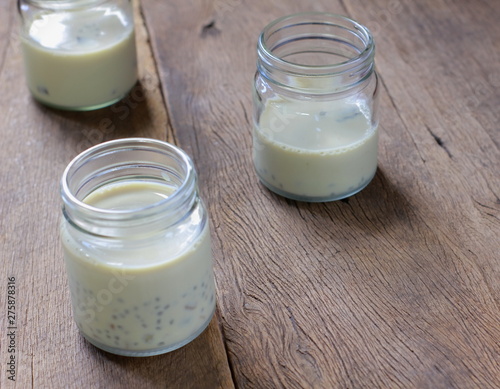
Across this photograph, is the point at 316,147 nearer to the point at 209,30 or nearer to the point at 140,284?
the point at 140,284

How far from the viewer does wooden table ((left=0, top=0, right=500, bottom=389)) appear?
96 cm

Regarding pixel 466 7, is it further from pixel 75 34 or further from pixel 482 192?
pixel 75 34

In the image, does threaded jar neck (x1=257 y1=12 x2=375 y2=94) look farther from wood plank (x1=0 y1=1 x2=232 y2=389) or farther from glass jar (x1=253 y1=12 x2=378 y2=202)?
wood plank (x1=0 y1=1 x2=232 y2=389)

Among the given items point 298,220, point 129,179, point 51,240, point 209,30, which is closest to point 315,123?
point 298,220

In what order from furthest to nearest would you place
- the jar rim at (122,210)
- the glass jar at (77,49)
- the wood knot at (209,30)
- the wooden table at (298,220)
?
the wood knot at (209,30)
the glass jar at (77,49)
the wooden table at (298,220)
the jar rim at (122,210)

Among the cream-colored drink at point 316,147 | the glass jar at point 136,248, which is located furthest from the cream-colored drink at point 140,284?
the cream-colored drink at point 316,147

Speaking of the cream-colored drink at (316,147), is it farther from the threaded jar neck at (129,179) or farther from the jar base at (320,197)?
the threaded jar neck at (129,179)

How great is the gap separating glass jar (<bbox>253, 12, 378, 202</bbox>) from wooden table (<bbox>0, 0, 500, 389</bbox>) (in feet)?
0.11

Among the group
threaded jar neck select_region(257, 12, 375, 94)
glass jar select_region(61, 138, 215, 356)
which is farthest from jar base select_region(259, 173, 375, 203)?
glass jar select_region(61, 138, 215, 356)

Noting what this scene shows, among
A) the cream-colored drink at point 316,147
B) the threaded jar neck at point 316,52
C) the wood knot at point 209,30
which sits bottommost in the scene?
the wood knot at point 209,30

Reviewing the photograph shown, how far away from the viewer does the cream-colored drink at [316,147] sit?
1195mm

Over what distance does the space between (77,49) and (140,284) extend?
65 cm

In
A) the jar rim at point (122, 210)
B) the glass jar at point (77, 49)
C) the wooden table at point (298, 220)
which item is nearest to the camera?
the jar rim at point (122, 210)

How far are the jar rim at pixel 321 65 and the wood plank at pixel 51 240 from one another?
0.93 feet
